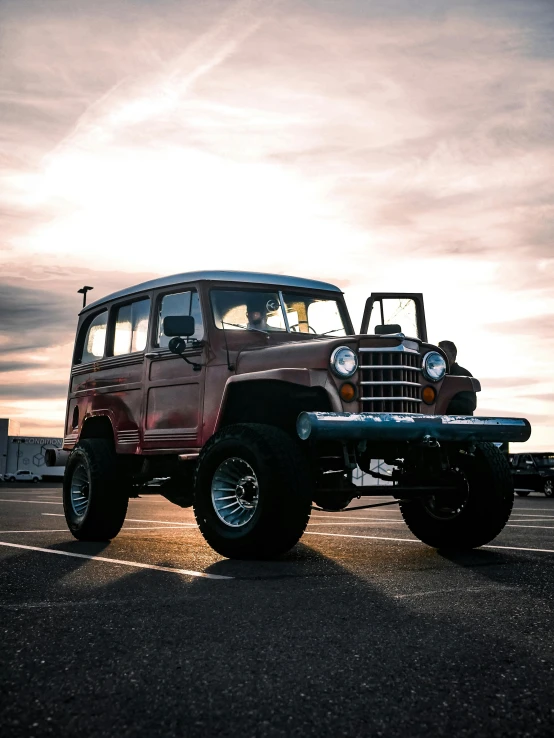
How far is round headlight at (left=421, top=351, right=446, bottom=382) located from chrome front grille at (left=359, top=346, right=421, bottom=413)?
214mm

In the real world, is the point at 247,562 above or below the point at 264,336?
below

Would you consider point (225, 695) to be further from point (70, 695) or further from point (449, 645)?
point (449, 645)

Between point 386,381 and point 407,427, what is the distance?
50 centimetres

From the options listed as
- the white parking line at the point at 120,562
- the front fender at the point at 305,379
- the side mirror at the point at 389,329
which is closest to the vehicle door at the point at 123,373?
the white parking line at the point at 120,562

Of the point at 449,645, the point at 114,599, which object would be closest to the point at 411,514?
the point at 114,599

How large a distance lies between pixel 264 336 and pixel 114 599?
12.0 ft

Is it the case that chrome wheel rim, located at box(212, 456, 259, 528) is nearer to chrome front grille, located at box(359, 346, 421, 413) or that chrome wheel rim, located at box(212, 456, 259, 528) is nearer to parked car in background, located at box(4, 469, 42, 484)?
chrome front grille, located at box(359, 346, 421, 413)

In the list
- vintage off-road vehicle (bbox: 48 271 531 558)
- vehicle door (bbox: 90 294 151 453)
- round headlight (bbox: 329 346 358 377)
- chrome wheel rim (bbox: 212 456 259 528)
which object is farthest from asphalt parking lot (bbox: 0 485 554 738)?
vehicle door (bbox: 90 294 151 453)

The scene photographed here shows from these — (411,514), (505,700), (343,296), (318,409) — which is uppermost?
(343,296)

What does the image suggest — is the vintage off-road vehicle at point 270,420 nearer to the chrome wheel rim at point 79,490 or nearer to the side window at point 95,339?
the chrome wheel rim at point 79,490

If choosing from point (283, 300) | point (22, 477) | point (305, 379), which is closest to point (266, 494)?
point (305, 379)

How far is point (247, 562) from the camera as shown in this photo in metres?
6.66

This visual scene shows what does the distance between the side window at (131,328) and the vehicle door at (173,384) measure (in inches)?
9.9

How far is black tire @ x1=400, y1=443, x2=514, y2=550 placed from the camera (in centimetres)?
755
